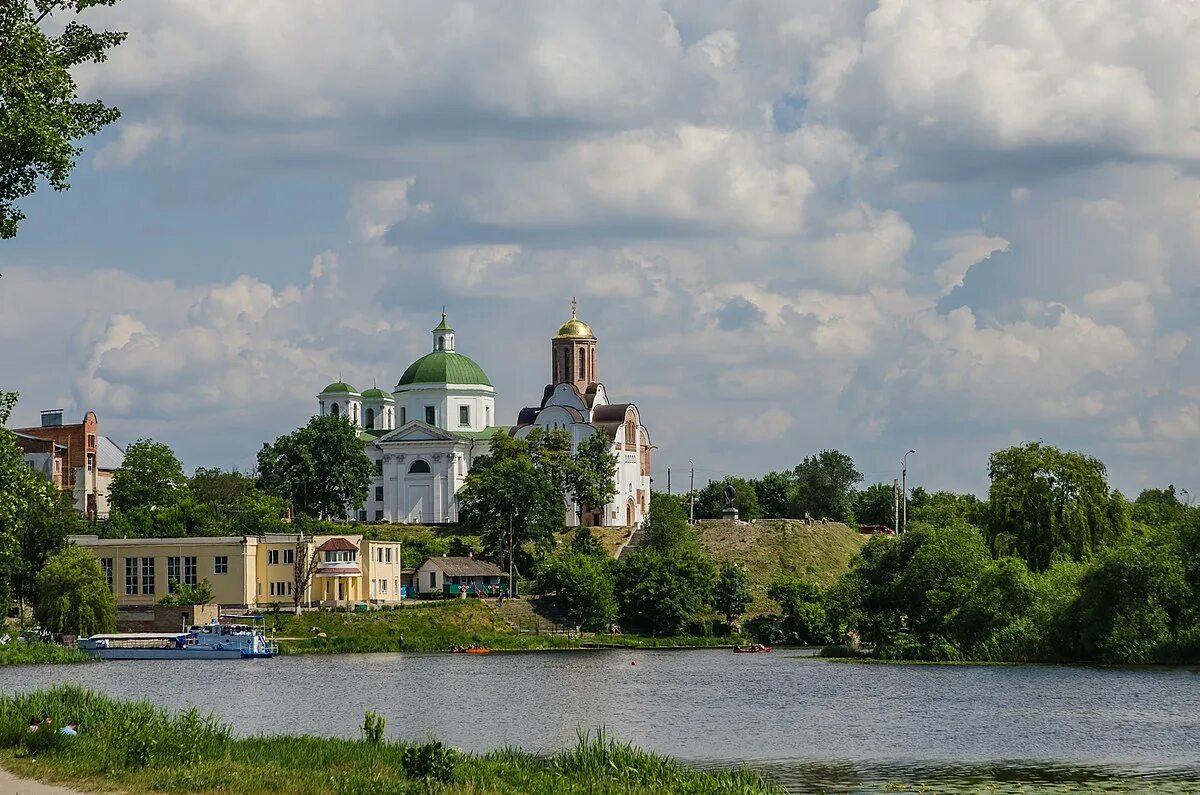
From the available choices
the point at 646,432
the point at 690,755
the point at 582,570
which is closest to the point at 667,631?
the point at 582,570

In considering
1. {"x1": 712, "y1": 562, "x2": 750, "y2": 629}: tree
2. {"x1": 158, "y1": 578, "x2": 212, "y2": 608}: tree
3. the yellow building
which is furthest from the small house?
{"x1": 158, "y1": 578, "x2": 212, "y2": 608}: tree

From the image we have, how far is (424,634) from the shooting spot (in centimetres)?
8894

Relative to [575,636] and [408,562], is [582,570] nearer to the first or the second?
[575,636]

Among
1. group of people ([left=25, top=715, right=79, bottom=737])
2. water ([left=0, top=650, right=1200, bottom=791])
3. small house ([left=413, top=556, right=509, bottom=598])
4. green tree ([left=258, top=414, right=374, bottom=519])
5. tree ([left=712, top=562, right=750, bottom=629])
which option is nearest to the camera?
group of people ([left=25, top=715, right=79, bottom=737])

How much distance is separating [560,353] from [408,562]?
92.0 ft

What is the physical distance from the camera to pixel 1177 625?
59.6 metres

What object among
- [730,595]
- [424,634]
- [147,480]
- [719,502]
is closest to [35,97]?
[424,634]

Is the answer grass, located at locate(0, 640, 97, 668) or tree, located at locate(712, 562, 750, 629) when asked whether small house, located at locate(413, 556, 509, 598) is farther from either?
grass, located at locate(0, 640, 97, 668)

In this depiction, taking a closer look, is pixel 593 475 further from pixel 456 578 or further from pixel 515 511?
pixel 456 578

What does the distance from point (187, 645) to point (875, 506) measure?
8907cm

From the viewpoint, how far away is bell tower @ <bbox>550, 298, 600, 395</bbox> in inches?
5148

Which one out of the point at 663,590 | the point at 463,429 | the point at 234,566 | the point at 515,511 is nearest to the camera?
the point at 234,566

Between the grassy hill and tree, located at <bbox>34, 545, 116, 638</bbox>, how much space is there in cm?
4375

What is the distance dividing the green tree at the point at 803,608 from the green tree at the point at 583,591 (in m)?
9.76
